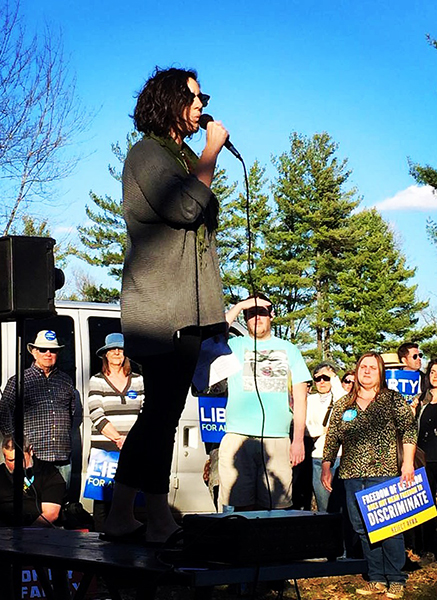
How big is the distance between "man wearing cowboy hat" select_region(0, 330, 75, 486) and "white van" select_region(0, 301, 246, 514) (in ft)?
1.01

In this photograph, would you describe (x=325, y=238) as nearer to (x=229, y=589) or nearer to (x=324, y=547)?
(x=229, y=589)

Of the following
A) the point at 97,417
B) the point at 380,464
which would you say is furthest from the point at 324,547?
the point at 97,417

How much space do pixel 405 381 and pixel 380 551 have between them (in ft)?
10.5

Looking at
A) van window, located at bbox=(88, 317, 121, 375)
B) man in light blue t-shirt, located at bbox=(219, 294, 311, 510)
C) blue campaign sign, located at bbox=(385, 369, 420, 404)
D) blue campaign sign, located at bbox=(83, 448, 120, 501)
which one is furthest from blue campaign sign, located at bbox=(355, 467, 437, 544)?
blue campaign sign, located at bbox=(385, 369, 420, 404)

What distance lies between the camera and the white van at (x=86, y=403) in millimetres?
8828

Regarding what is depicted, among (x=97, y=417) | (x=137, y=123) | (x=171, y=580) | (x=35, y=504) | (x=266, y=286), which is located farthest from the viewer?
(x=266, y=286)

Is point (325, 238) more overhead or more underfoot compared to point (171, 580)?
more overhead

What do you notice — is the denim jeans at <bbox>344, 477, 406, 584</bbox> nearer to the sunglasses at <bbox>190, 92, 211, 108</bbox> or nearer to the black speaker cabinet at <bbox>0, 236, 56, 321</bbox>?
the black speaker cabinet at <bbox>0, 236, 56, 321</bbox>

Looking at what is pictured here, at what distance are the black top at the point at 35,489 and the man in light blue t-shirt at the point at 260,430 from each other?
4.34ft

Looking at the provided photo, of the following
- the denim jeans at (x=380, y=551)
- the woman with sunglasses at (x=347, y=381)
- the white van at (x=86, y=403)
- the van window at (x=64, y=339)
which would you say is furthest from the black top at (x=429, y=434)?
the van window at (x=64, y=339)

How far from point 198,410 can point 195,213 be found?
18.6 feet

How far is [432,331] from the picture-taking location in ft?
194

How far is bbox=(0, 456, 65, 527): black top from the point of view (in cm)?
793

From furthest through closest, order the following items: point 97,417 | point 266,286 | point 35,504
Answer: point 266,286, point 97,417, point 35,504
